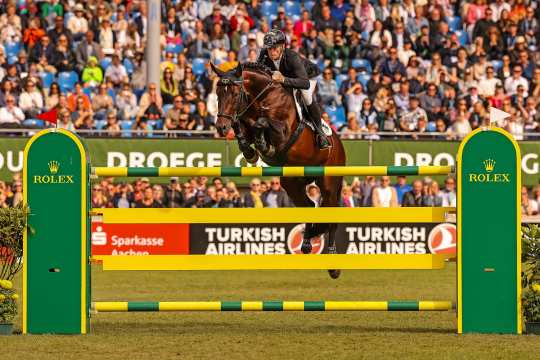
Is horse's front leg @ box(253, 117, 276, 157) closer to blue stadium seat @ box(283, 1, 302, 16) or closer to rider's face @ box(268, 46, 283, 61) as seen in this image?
rider's face @ box(268, 46, 283, 61)

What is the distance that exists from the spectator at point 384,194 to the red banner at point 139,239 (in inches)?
161

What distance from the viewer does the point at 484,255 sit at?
913cm

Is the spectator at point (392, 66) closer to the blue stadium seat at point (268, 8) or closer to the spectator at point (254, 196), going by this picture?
the blue stadium seat at point (268, 8)

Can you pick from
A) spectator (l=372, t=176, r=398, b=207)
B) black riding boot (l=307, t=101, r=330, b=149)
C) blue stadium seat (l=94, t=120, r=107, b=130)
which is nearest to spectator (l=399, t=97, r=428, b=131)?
spectator (l=372, t=176, r=398, b=207)

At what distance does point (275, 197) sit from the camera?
69.4 ft

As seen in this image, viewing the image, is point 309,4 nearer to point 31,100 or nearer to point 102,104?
point 102,104

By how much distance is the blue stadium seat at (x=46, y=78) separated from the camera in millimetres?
23469

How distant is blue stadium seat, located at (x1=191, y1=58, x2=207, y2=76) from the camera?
24750mm

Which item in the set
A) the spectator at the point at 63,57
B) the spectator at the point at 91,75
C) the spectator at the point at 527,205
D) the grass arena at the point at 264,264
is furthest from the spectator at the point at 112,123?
the grass arena at the point at 264,264

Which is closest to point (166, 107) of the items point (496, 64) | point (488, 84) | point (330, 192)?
point (488, 84)

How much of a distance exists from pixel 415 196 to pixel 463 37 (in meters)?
7.22

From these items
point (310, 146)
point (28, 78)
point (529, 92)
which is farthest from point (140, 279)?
point (529, 92)

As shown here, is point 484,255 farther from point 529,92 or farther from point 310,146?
point 529,92

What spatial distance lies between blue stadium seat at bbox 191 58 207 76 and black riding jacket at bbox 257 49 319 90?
12.1 meters
